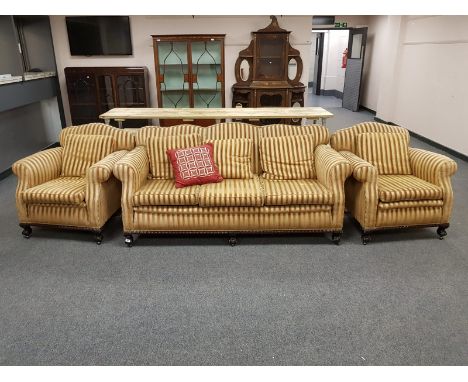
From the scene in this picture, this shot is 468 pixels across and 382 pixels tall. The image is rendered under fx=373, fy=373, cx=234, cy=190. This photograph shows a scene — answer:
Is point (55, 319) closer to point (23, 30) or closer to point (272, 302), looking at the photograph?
point (272, 302)

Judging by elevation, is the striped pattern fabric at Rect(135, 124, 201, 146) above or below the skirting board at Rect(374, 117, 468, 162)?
above

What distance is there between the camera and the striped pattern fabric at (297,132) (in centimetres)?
316

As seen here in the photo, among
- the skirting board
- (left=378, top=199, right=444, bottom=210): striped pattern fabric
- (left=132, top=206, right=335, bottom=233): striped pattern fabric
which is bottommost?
the skirting board

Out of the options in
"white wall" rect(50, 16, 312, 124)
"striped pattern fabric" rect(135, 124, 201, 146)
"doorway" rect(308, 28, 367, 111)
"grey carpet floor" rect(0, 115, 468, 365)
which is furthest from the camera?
"doorway" rect(308, 28, 367, 111)

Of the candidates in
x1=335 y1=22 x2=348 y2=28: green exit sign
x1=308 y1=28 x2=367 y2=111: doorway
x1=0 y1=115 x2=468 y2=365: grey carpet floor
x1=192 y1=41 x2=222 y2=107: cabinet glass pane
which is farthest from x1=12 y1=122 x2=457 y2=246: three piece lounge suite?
x1=335 y1=22 x2=348 y2=28: green exit sign

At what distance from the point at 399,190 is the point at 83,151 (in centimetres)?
251

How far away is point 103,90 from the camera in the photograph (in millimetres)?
5664

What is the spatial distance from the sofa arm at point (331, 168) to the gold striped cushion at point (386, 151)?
320 mm

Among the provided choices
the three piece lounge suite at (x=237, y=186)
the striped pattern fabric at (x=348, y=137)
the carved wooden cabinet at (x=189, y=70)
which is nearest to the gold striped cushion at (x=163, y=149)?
the three piece lounge suite at (x=237, y=186)

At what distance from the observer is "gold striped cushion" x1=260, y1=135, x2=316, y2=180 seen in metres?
3.03

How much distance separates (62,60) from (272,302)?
5344mm

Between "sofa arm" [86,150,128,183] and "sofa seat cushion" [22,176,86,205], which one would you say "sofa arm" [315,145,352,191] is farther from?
"sofa seat cushion" [22,176,86,205]

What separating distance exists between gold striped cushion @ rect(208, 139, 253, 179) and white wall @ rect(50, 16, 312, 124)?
3.20m
